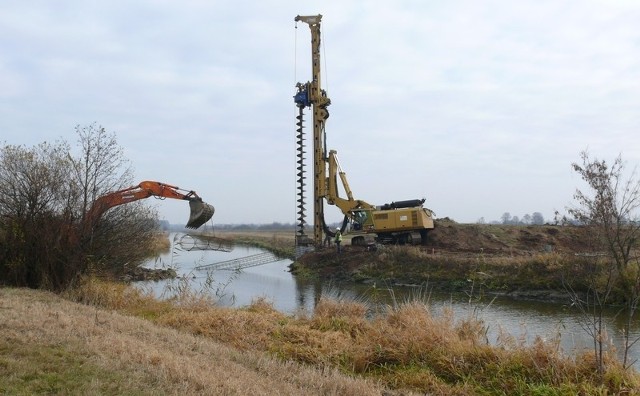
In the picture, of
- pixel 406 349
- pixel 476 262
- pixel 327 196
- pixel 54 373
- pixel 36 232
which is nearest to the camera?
pixel 54 373

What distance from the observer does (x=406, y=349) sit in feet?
28.7

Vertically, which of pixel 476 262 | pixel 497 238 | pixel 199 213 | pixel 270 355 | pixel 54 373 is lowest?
pixel 270 355

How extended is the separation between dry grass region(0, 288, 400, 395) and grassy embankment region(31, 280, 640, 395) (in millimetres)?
1101

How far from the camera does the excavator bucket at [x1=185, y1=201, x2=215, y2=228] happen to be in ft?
58.0

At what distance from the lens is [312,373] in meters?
6.98

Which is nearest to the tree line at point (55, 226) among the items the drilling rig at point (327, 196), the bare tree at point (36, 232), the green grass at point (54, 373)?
the bare tree at point (36, 232)

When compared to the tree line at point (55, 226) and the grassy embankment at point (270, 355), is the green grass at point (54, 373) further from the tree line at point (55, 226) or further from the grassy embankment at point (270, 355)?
the tree line at point (55, 226)

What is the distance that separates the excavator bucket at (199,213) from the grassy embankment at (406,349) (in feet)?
17.6

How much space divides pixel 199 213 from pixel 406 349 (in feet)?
34.8

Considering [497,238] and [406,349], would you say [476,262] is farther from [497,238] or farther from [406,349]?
[406,349]

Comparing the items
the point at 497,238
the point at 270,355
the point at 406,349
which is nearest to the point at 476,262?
the point at 497,238

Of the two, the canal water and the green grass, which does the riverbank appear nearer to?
the canal water

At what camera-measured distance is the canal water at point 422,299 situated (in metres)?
12.2

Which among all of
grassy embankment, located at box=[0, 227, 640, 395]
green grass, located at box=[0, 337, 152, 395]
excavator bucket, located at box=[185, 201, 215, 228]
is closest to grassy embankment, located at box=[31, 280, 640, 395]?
grassy embankment, located at box=[0, 227, 640, 395]
